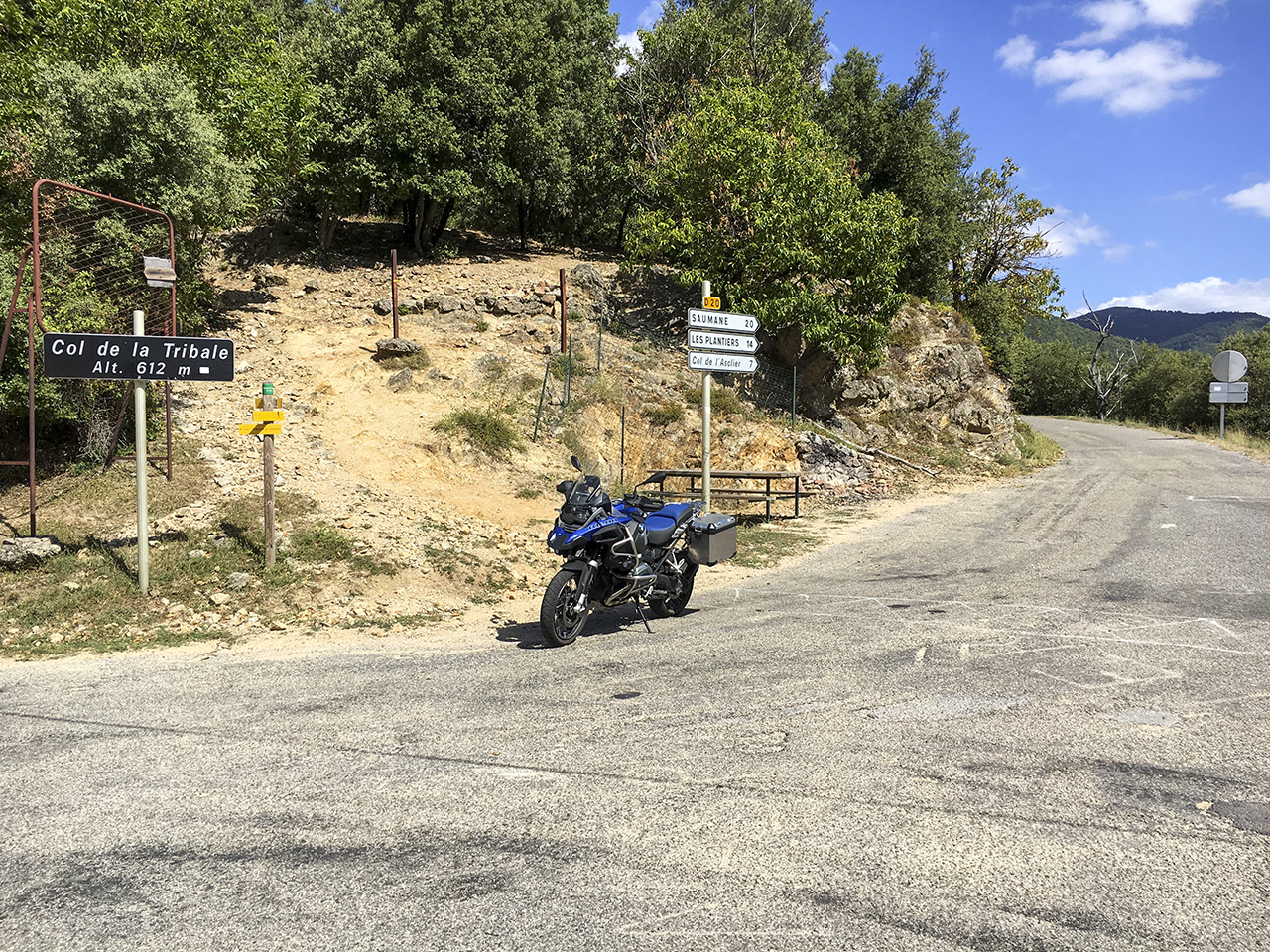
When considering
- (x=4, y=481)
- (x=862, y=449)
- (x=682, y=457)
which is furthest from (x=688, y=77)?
(x=4, y=481)

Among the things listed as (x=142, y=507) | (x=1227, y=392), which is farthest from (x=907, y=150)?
(x=142, y=507)

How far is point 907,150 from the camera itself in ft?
97.0

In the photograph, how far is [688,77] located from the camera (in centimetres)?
2866

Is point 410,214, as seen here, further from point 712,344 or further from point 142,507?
point 142,507

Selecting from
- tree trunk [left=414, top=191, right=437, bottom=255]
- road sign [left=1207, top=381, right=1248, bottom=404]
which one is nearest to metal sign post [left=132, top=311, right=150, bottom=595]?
tree trunk [left=414, top=191, right=437, bottom=255]

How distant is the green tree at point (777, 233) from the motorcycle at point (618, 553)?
→ 41.6ft

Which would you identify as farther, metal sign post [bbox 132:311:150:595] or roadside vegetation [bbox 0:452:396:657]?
metal sign post [bbox 132:311:150:595]

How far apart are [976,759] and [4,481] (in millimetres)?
11859

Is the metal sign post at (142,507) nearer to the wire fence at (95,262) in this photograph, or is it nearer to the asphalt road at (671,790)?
the asphalt road at (671,790)

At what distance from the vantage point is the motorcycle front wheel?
22.2 ft

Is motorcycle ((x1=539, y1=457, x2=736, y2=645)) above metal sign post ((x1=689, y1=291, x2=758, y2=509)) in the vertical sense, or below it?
below

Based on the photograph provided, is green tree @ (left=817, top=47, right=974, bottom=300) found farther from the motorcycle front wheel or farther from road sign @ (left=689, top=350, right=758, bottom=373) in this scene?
the motorcycle front wheel

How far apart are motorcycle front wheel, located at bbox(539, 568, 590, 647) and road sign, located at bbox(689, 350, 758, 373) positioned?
5.30 meters

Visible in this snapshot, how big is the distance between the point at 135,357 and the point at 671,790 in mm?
7449
